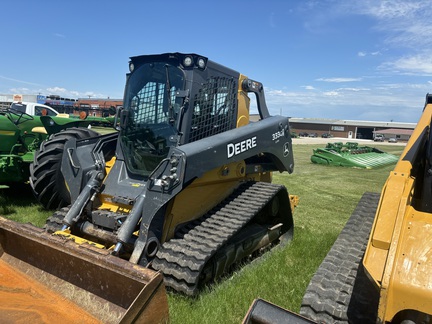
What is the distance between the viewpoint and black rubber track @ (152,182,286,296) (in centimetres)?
320

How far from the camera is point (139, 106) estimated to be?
4641 millimetres

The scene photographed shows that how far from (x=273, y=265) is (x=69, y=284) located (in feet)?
7.57

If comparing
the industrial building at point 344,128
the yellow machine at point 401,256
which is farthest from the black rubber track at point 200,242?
the industrial building at point 344,128

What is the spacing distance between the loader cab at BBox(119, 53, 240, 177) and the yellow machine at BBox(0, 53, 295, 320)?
1 cm

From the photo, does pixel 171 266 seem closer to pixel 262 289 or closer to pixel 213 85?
pixel 262 289

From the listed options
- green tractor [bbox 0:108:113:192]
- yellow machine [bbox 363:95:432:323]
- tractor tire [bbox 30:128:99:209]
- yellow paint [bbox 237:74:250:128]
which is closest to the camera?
yellow machine [bbox 363:95:432:323]

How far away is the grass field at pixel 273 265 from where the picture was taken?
10.6 feet

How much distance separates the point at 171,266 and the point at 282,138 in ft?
8.86

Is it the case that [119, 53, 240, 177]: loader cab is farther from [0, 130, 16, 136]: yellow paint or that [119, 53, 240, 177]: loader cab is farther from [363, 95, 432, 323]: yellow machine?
[0, 130, 16, 136]: yellow paint

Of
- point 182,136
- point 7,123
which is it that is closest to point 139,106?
point 182,136

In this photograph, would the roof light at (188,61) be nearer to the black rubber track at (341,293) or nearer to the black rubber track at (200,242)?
the black rubber track at (200,242)

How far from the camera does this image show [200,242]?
348cm

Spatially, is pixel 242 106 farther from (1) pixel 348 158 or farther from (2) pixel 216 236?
(1) pixel 348 158

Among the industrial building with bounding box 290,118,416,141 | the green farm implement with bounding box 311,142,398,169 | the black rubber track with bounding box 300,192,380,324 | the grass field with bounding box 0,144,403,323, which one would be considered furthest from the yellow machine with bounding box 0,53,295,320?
the industrial building with bounding box 290,118,416,141
